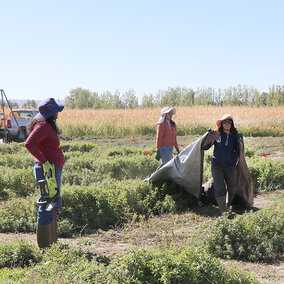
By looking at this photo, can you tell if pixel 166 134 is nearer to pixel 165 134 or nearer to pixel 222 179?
pixel 165 134

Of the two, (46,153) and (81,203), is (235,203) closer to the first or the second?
(81,203)

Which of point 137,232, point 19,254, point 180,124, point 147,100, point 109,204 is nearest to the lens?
point 19,254

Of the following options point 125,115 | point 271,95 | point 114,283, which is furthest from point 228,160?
point 271,95

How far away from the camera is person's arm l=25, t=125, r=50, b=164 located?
4.41 meters

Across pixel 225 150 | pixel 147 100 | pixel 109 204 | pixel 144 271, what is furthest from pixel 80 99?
pixel 144 271

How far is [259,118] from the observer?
22.9 meters

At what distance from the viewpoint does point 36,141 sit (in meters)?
4.45

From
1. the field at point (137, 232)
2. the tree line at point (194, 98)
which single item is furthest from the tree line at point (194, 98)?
the field at point (137, 232)

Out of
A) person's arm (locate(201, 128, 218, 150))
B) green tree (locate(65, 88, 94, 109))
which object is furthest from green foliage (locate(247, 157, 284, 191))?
green tree (locate(65, 88, 94, 109))

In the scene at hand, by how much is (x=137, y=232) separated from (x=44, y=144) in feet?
6.45

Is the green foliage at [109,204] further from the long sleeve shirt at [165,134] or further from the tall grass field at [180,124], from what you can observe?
the tall grass field at [180,124]

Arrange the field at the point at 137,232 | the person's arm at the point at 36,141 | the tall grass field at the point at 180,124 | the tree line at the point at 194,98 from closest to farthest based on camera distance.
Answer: the field at the point at 137,232 → the person's arm at the point at 36,141 → the tall grass field at the point at 180,124 → the tree line at the point at 194,98

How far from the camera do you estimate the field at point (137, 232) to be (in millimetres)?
3688

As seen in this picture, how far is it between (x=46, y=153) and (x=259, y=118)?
1968cm
